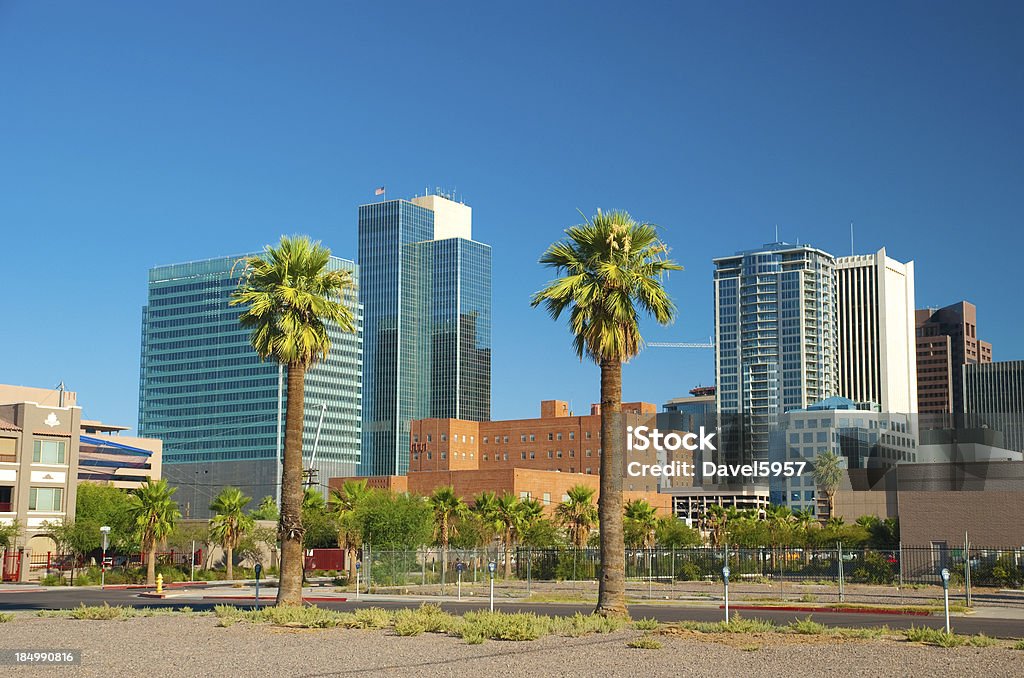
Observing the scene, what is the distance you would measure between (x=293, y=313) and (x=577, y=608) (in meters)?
15.6

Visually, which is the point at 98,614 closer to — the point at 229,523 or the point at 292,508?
the point at 292,508

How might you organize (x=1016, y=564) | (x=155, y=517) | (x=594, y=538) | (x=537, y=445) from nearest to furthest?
(x=1016, y=564) < (x=155, y=517) < (x=594, y=538) < (x=537, y=445)

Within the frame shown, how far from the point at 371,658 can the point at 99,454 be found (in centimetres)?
18003

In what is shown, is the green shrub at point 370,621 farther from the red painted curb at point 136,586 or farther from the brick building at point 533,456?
the brick building at point 533,456

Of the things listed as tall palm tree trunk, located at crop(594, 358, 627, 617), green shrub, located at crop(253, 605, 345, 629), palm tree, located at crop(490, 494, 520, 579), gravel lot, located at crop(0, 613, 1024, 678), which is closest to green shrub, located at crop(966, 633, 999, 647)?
gravel lot, located at crop(0, 613, 1024, 678)

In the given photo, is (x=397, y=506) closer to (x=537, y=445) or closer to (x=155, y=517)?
(x=155, y=517)

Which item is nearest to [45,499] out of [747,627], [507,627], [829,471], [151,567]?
[151,567]

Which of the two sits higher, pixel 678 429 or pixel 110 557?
pixel 678 429

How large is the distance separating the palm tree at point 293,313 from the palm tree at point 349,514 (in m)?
36.3

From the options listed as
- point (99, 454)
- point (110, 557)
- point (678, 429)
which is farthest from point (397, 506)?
point (99, 454)

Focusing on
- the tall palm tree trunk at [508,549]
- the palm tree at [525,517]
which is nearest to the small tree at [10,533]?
the tall palm tree trunk at [508,549]

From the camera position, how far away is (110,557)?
83.6m

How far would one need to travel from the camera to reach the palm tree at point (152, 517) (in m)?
71.3

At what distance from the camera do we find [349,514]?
7456 centimetres
